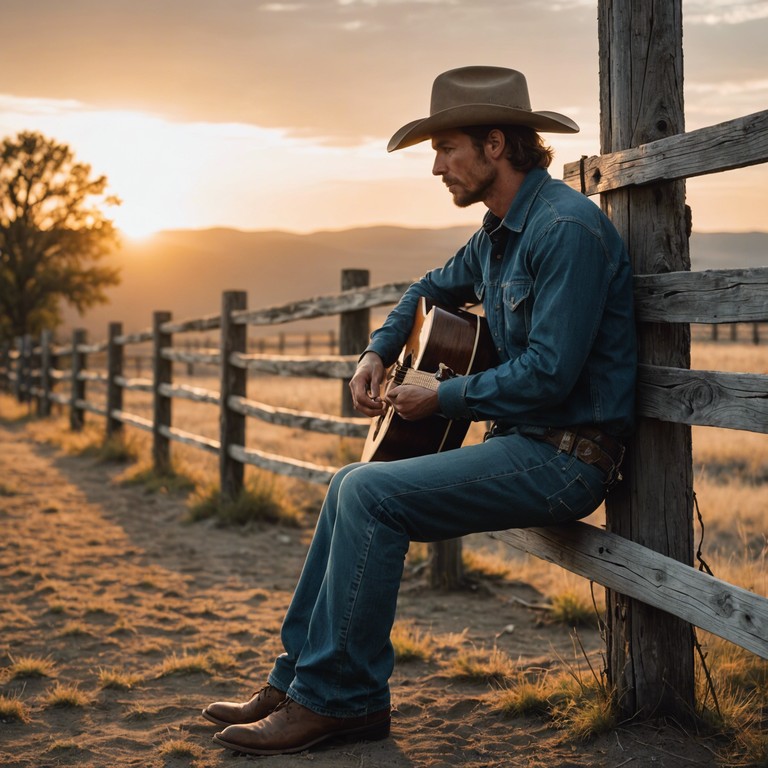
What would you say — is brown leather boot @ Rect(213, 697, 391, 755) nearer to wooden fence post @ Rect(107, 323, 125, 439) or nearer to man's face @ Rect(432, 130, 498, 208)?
man's face @ Rect(432, 130, 498, 208)

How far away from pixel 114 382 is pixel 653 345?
991cm

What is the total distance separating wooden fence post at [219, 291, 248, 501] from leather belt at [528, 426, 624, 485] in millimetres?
5031

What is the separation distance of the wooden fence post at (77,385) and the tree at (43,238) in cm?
1177

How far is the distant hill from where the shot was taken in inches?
4459

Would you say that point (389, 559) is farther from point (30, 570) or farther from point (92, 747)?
point (30, 570)

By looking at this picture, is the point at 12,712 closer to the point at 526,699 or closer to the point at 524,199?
the point at 526,699

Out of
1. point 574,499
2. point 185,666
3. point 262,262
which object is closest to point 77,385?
point 185,666

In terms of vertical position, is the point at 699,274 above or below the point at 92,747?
above

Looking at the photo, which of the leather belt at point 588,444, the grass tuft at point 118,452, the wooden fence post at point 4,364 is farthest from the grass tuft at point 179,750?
the wooden fence post at point 4,364

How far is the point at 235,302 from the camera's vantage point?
789 cm

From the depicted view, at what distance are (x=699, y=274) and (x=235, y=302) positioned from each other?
569cm

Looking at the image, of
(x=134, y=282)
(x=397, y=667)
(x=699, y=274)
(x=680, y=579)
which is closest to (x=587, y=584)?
(x=397, y=667)

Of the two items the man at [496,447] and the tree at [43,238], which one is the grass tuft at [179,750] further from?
the tree at [43,238]

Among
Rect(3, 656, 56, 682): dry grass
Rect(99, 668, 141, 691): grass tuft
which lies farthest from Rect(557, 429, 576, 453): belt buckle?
Rect(3, 656, 56, 682): dry grass
